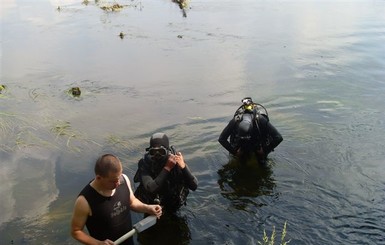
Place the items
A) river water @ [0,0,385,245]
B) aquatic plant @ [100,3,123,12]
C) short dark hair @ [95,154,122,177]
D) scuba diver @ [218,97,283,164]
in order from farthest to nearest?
aquatic plant @ [100,3,123,12] < scuba diver @ [218,97,283,164] < river water @ [0,0,385,245] < short dark hair @ [95,154,122,177]

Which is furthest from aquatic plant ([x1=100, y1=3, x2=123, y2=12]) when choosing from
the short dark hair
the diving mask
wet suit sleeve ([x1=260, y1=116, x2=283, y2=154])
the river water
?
the short dark hair

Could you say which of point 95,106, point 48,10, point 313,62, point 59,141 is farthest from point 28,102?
point 48,10

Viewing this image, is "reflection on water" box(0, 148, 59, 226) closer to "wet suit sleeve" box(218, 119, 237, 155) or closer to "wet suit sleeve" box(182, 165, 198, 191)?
"wet suit sleeve" box(182, 165, 198, 191)

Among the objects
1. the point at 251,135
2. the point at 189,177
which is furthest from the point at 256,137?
the point at 189,177

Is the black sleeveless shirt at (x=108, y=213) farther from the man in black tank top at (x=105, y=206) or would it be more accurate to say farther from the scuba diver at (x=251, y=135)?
the scuba diver at (x=251, y=135)

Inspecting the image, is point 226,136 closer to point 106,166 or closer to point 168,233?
point 168,233

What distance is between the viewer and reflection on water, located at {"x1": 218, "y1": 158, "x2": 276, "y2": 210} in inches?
282

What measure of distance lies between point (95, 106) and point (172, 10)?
1739cm

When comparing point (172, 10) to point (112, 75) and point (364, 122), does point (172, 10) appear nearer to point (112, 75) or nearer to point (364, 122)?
point (112, 75)

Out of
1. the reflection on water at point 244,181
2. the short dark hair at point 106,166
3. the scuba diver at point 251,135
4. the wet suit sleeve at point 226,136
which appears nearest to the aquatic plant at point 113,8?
the reflection on water at point 244,181

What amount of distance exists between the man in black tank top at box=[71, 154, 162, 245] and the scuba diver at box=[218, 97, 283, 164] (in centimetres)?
339

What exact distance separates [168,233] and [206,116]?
208 inches

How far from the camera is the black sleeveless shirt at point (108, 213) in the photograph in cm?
387

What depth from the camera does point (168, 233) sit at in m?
A: 6.09
